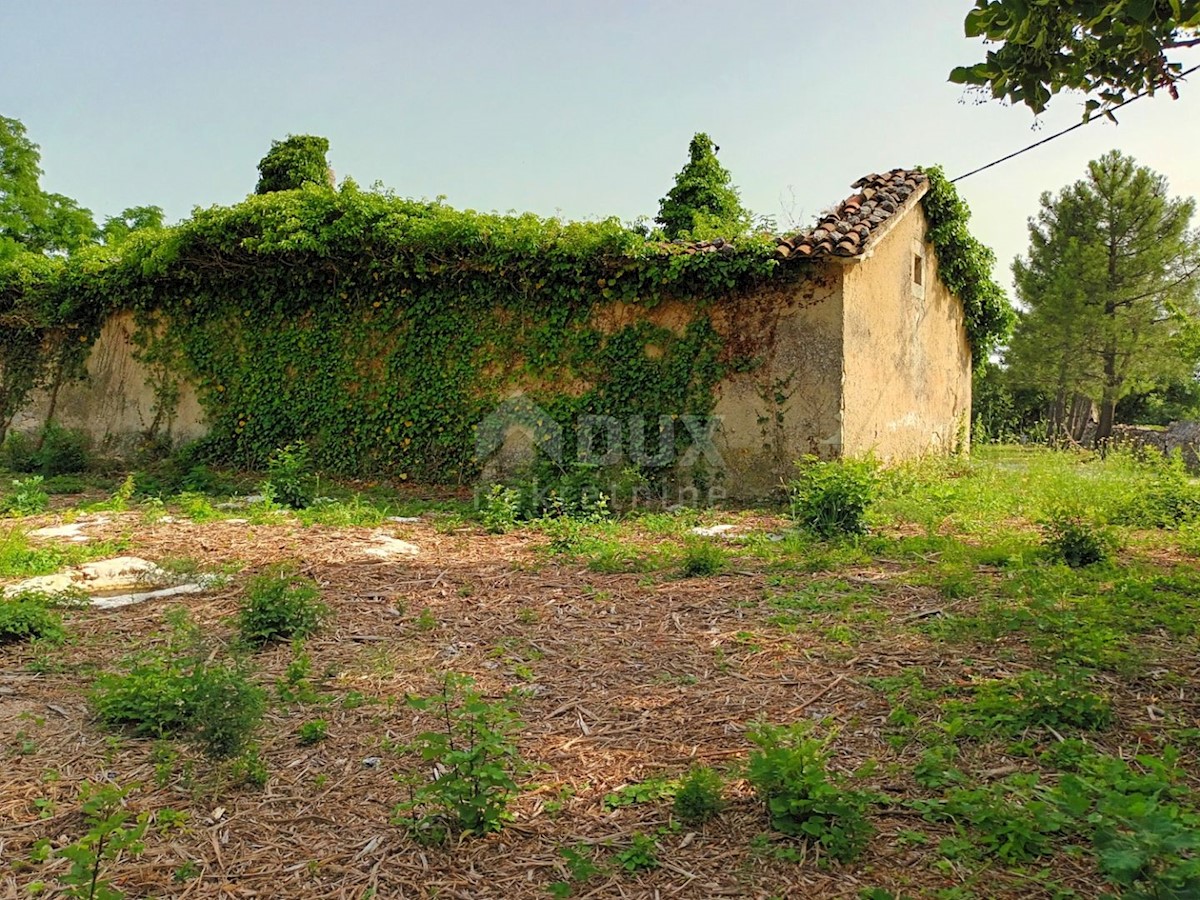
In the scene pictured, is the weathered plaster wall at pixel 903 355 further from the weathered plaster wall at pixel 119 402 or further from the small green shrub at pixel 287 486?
Answer: the weathered plaster wall at pixel 119 402

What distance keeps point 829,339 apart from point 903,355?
2.82m

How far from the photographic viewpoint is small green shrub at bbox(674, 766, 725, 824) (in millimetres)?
2814

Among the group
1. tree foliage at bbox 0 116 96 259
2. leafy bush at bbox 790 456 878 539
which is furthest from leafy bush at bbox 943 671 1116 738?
tree foliage at bbox 0 116 96 259

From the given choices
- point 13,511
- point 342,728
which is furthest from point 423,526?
point 342,728

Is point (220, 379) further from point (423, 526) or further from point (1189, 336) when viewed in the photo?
point (1189, 336)

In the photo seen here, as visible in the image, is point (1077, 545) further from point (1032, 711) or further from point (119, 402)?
point (119, 402)

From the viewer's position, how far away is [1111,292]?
89.4 ft

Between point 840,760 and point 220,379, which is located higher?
point 220,379

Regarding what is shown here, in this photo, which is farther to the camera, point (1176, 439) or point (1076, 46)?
point (1176, 439)

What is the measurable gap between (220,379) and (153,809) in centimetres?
1131

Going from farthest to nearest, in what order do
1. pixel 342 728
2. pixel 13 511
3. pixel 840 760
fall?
pixel 13 511 < pixel 342 728 < pixel 840 760

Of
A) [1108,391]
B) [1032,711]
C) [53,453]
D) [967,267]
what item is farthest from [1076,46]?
[1108,391]

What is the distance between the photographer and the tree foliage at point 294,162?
17.4m

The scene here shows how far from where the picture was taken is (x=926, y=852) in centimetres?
257
